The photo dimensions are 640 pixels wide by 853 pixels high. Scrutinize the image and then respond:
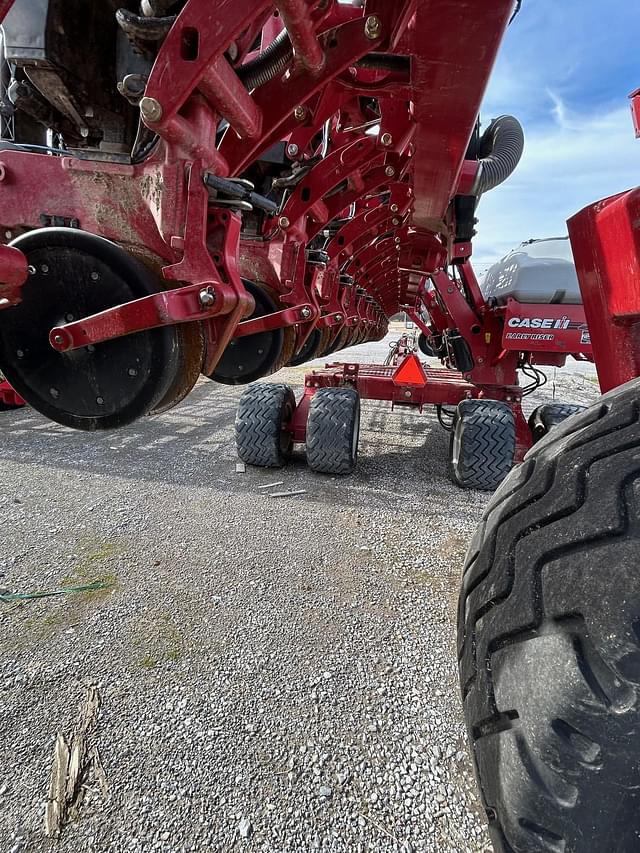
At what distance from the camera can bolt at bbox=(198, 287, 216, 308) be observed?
4.22ft

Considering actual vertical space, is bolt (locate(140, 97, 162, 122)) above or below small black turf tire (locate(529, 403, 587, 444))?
above

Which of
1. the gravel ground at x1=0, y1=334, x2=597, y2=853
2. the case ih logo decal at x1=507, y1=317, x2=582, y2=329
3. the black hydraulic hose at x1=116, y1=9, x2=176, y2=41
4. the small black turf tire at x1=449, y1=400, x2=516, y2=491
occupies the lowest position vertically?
the gravel ground at x1=0, y1=334, x2=597, y2=853

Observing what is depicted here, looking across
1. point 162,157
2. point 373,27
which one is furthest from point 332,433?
point 373,27

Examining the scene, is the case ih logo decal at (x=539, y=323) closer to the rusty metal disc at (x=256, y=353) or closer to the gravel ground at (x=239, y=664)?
the gravel ground at (x=239, y=664)

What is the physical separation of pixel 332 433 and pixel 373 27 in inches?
112

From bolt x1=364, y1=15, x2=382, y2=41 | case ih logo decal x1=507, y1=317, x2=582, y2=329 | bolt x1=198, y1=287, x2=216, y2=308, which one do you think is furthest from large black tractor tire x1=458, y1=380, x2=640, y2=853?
case ih logo decal x1=507, y1=317, x2=582, y2=329

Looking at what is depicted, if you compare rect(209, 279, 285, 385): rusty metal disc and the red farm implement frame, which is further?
rect(209, 279, 285, 385): rusty metal disc

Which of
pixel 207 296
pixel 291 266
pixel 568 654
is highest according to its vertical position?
pixel 291 266

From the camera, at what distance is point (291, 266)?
261cm

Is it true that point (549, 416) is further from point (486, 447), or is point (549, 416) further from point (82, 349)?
point (82, 349)

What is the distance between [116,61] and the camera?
5.04ft

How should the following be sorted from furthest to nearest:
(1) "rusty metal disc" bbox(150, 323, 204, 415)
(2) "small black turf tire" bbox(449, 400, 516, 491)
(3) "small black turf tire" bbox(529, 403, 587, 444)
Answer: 1. (3) "small black turf tire" bbox(529, 403, 587, 444)
2. (2) "small black turf tire" bbox(449, 400, 516, 491)
3. (1) "rusty metal disc" bbox(150, 323, 204, 415)

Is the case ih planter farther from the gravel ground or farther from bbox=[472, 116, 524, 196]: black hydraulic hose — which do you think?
the gravel ground

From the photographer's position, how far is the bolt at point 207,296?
1.29 meters
